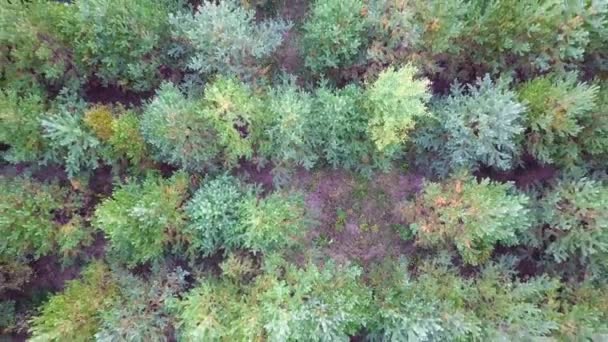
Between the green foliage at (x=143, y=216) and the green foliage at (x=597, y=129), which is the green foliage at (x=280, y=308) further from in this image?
the green foliage at (x=597, y=129)

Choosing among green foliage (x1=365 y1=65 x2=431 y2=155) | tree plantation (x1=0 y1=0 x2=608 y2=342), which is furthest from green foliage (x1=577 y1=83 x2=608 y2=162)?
green foliage (x1=365 y1=65 x2=431 y2=155)

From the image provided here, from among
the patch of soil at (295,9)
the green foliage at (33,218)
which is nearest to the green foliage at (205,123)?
the green foliage at (33,218)

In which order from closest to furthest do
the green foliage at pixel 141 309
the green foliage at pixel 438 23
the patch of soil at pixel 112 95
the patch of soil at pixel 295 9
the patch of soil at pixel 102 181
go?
the green foliage at pixel 141 309 → the green foliage at pixel 438 23 → the patch of soil at pixel 102 181 → the patch of soil at pixel 112 95 → the patch of soil at pixel 295 9

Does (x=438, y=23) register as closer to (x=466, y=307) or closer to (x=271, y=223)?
(x=271, y=223)

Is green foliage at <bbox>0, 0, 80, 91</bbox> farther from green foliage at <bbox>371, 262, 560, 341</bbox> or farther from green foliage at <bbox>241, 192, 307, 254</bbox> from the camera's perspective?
green foliage at <bbox>371, 262, 560, 341</bbox>

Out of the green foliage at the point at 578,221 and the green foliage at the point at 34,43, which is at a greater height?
the green foliage at the point at 34,43

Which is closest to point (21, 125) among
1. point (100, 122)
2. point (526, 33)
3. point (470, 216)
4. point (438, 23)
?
point (100, 122)
